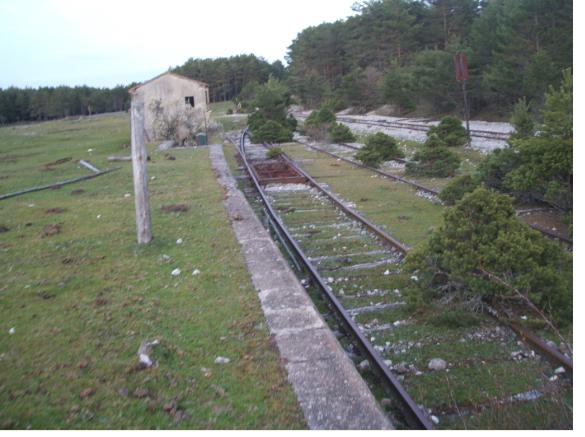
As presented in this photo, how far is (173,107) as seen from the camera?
31.4m

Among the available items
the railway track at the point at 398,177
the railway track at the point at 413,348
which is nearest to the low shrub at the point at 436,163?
the railway track at the point at 398,177

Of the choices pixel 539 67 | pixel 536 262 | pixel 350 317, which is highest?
pixel 539 67

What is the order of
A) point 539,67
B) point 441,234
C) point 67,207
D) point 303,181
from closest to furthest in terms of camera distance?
1. point 441,234
2. point 67,207
3. point 303,181
4. point 539,67

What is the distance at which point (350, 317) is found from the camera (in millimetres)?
5805

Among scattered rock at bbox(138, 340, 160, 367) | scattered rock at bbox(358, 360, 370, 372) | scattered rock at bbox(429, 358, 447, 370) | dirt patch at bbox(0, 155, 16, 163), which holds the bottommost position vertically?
scattered rock at bbox(358, 360, 370, 372)

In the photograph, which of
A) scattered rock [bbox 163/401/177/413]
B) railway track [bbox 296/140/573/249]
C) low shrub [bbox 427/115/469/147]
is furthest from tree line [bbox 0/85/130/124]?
scattered rock [bbox 163/401/177/413]

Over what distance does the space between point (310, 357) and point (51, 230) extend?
6780mm

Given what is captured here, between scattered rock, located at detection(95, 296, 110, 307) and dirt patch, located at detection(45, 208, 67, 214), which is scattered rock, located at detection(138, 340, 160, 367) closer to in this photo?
scattered rock, located at detection(95, 296, 110, 307)

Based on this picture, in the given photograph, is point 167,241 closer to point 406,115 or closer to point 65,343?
point 65,343

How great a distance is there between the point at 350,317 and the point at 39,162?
69.5 feet

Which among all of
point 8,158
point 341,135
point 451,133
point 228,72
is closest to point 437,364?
point 451,133

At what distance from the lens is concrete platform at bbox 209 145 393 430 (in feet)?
12.5

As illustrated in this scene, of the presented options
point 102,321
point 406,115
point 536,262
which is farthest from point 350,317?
point 406,115

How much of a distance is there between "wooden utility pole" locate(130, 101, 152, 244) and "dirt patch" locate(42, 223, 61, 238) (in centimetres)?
192
